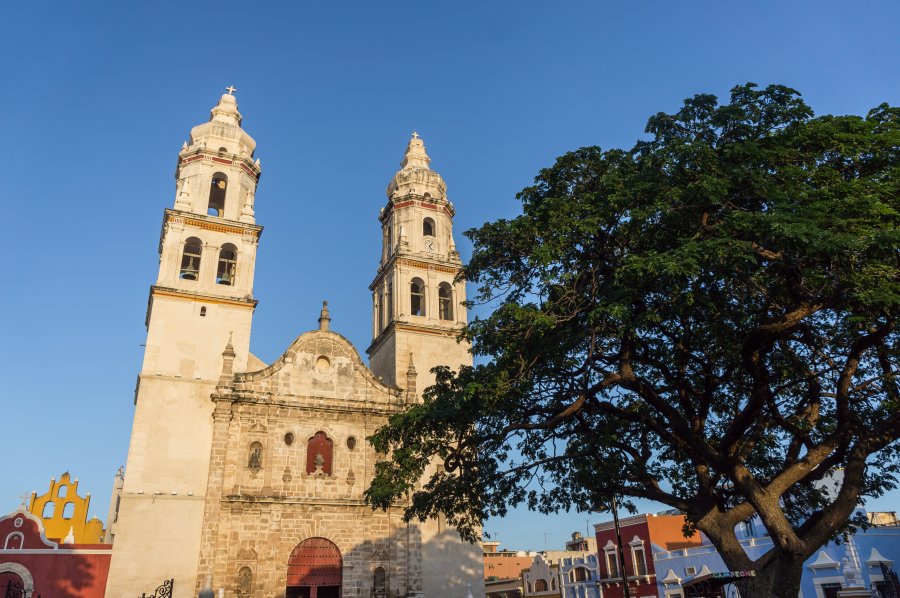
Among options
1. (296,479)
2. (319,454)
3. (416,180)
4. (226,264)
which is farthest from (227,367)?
(416,180)

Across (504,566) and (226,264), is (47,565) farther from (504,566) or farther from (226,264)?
(504,566)

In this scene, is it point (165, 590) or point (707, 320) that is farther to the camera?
point (165, 590)

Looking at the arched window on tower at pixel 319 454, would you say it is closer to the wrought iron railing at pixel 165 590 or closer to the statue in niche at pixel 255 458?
the statue in niche at pixel 255 458

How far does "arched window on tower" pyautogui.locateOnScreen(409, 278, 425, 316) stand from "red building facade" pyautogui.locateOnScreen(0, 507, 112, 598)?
13489 mm

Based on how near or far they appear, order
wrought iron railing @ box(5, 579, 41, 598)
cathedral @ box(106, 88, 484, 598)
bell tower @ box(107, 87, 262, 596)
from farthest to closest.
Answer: cathedral @ box(106, 88, 484, 598), bell tower @ box(107, 87, 262, 596), wrought iron railing @ box(5, 579, 41, 598)

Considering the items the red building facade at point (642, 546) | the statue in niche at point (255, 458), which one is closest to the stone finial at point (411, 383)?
the statue in niche at point (255, 458)

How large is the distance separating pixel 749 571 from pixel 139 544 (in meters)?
16.8

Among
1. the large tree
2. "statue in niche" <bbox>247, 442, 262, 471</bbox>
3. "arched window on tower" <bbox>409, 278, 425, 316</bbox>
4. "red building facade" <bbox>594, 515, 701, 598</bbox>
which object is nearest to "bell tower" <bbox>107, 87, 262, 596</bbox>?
"statue in niche" <bbox>247, 442, 262, 471</bbox>

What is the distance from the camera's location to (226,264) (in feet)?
84.4

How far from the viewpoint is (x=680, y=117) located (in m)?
12.4

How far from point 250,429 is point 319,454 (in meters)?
2.46

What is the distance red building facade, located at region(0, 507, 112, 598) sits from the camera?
778 inches

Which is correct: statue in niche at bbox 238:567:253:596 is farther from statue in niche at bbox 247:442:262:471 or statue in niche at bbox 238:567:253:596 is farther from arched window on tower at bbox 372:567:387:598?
arched window on tower at bbox 372:567:387:598

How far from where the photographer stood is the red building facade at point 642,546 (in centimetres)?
2969
